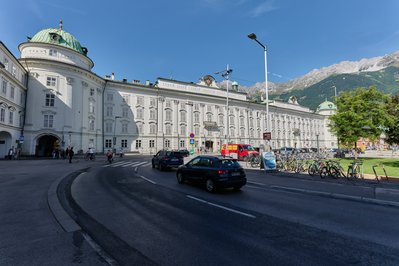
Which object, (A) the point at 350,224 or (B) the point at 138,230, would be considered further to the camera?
(A) the point at 350,224

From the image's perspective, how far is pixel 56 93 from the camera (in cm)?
3753

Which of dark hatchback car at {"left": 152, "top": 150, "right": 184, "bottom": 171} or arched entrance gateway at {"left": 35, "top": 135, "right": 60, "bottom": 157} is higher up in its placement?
arched entrance gateway at {"left": 35, "top": 135, "right": 60, "bottom": 157}

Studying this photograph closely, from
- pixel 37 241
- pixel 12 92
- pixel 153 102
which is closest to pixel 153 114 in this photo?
pixel 153 102

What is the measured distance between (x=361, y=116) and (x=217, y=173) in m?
27.2

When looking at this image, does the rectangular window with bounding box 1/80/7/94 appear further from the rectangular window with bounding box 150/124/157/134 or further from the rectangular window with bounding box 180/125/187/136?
the rectangular window with bounding box 180/125/187/136

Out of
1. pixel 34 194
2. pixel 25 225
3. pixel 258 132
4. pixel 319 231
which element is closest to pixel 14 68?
pixel 34 194

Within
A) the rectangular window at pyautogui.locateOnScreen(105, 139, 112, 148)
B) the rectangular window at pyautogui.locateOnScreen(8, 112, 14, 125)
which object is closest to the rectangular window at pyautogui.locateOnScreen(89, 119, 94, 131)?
the rectangular window at pyautogui.locateOnScreen(105, 139, 112, 148)

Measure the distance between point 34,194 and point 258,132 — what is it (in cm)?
6507

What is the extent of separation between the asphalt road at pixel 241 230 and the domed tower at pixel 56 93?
35.5 m

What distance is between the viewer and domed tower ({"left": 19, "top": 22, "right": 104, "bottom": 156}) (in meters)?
36.1

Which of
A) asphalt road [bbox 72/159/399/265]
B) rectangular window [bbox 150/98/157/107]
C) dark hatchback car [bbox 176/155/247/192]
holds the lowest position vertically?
asphalt road [bbox 72/159/399/265]

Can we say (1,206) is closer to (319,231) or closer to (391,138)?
(319,231)

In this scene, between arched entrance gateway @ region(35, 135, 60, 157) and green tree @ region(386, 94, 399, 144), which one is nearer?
green tree @ region(386, 94, 399, 144)

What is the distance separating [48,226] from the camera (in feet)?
17.0
